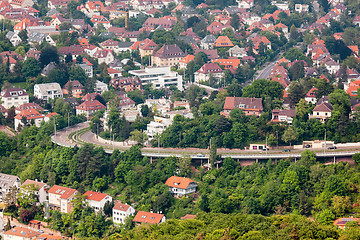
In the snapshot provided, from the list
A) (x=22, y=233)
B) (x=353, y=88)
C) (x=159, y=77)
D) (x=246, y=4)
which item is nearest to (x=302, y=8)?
(x=246, y=4)

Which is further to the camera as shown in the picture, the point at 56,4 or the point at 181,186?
the point at 56,4

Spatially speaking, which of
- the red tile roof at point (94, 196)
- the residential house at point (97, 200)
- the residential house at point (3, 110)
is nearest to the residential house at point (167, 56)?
the residential house at point (3, 110)

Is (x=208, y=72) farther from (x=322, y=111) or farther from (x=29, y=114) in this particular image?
(x=322, y=111)

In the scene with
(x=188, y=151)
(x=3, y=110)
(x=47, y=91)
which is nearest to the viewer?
(x=188, y=151)

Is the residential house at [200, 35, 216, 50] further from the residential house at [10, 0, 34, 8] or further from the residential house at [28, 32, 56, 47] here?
the residential house at [10, 0, 34, 8]

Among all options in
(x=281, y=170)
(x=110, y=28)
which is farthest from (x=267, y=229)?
(x=110, y=28)

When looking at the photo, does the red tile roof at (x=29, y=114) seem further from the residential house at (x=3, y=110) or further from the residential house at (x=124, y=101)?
the residential house at (x=124, y=101)

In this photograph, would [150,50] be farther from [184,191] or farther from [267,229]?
[267,229]
